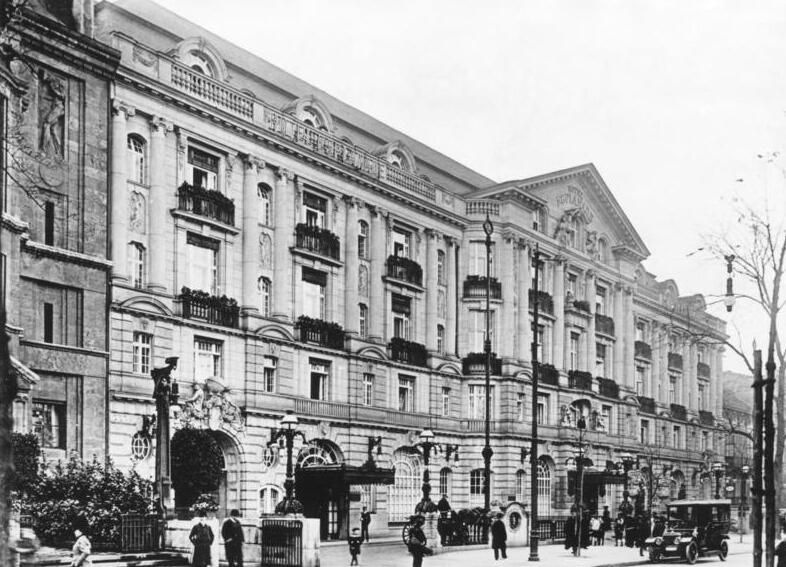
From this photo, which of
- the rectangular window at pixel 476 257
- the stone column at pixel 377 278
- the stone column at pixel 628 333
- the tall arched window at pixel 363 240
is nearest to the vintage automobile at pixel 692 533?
the stone column at pixel 377 278

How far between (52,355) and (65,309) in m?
1.79

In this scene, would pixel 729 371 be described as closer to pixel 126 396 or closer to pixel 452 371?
pixel 452 371

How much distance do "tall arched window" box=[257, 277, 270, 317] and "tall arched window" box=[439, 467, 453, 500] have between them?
A: 1631 cm

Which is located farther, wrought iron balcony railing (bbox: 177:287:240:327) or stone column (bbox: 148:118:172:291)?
wrought iron balcony railing (bbox: 177:287:240:327)

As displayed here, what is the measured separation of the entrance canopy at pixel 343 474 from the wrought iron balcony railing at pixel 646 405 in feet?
135

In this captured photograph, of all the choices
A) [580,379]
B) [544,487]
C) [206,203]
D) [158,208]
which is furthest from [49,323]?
[580,379]

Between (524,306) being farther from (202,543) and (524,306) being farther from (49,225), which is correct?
(202,543)

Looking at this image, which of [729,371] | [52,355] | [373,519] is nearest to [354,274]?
[373,519]

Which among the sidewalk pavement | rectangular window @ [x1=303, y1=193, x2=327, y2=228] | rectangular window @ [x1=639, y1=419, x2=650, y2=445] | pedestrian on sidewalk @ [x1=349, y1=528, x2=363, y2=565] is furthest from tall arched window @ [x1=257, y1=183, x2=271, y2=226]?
rectangular window @ [x1=639, y1=419, x2=650, y2=445]

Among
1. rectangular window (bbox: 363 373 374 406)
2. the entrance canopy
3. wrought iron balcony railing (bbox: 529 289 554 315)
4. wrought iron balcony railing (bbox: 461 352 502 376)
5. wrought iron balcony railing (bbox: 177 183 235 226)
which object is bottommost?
the entrance canopy

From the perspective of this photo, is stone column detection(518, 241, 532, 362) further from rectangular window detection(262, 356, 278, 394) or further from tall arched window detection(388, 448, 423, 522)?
rectangular window detection(262, 356, 278, 394)

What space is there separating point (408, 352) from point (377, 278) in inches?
182

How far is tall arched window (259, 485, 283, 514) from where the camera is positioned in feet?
149

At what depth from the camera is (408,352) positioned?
56.8 m
